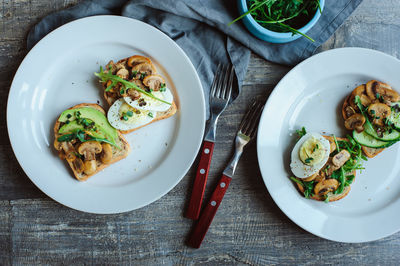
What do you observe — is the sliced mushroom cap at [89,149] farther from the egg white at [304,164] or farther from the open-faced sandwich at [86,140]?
the egg white at [304,164]

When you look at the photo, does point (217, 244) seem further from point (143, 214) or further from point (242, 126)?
point (242, 126)

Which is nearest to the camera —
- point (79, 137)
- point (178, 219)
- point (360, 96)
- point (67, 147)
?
point (79, 137)

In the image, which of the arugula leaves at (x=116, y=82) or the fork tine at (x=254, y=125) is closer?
the arugula leaves at (x=116, y=82)

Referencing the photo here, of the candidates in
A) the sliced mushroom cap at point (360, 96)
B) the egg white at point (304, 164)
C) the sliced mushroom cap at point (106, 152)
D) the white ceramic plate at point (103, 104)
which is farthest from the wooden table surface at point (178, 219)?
the sliced mushroom cap at point (106, 152)

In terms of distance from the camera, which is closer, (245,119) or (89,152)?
(89,152)

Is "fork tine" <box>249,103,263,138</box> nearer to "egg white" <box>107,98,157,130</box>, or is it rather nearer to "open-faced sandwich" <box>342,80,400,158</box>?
"open-faced sandwich" <box>342,80,400,158</box>

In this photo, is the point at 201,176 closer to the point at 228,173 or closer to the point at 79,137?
the point at 228,173

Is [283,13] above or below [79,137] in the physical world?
above

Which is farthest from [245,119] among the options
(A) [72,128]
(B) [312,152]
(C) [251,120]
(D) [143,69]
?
(A) [72,128]
